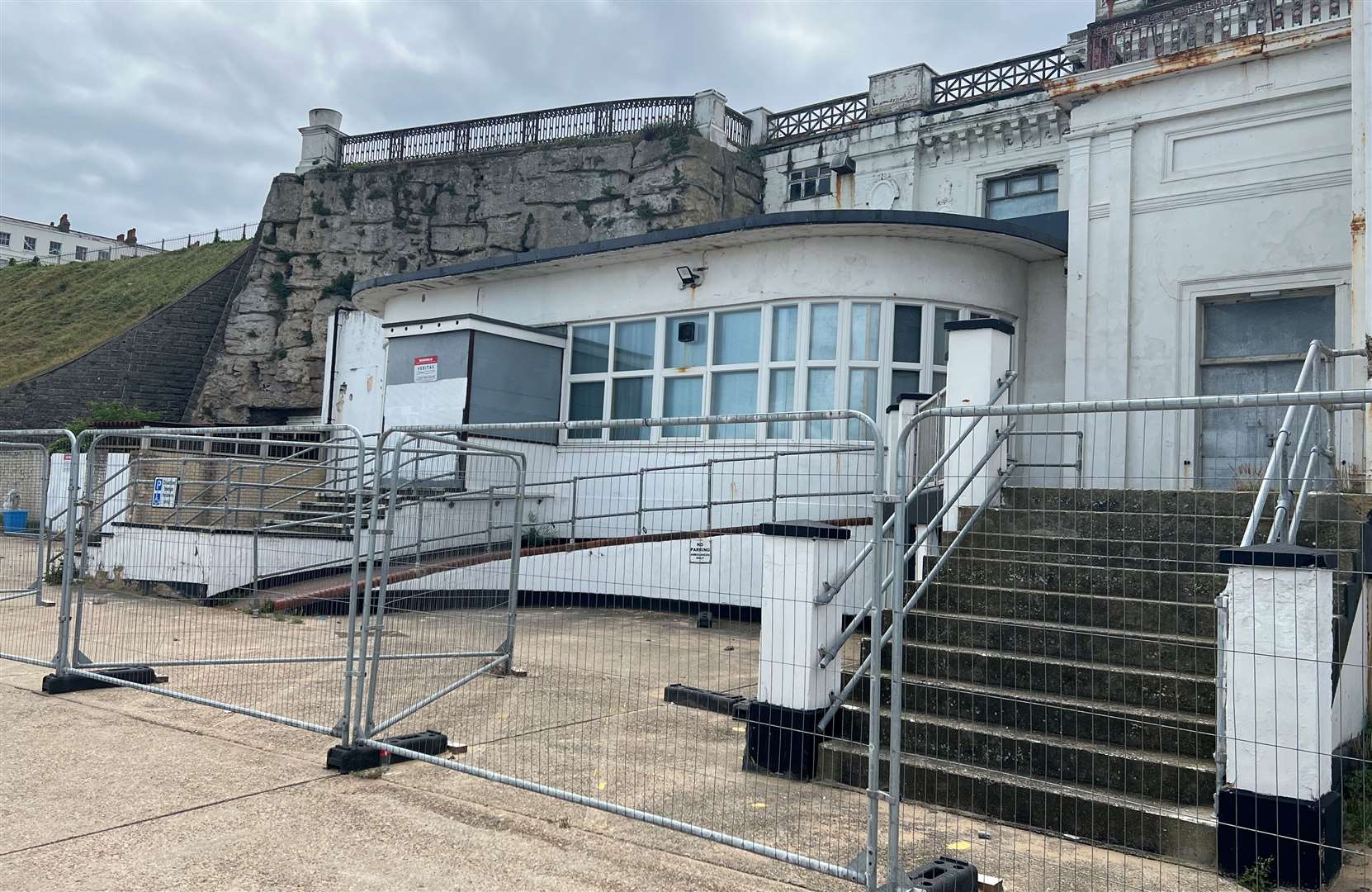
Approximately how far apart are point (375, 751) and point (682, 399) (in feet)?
29.7

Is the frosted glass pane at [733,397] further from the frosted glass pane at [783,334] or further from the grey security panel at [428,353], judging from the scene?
the grey security panel at [428,353]

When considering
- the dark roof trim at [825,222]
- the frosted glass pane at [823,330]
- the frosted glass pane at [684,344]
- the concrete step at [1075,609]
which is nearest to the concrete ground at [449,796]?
the concrete step at [1075,609]

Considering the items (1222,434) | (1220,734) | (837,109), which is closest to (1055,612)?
(1220,734)

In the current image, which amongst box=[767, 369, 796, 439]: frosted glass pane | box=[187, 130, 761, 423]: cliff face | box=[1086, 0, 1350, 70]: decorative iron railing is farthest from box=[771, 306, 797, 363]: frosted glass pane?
box=[187, 130, 761, 423]: cliff face

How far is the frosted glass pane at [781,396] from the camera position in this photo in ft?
42.1

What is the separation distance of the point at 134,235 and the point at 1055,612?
74163mm

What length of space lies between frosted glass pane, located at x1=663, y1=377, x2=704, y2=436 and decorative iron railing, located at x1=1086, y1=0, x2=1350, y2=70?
6532mm

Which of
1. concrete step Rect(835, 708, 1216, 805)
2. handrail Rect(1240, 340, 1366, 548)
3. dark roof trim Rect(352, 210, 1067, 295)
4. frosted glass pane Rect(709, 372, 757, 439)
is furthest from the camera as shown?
frosted glass pane Rect(709, 372, 757, 439)

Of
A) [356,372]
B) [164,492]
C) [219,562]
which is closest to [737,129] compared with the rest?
[356,372]

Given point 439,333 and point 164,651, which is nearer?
point 164,651

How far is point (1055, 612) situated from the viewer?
A: 19.8 feet

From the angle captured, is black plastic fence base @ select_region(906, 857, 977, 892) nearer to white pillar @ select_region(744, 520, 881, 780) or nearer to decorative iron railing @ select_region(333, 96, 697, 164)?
white pillar @ select_region(744, 520, 881, 780)

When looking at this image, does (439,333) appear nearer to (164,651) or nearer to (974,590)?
(164,651)

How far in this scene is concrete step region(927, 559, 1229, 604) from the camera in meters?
5.69
